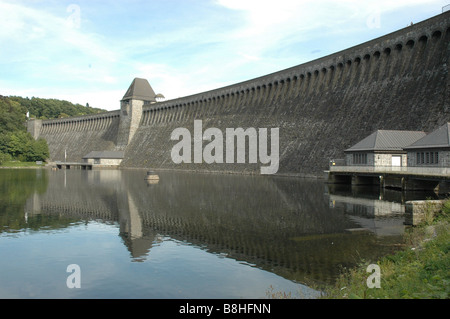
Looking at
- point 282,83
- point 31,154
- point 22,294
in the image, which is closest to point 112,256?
point 22,294

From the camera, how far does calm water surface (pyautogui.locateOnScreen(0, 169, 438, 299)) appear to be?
10.2 meters

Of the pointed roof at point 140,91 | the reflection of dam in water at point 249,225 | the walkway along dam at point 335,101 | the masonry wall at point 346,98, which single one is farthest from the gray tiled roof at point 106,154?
the reflection of dam in water at point 249,225

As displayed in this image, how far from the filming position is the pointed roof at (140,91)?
331 ft

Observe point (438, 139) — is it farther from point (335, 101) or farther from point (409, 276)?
point (409, 276)

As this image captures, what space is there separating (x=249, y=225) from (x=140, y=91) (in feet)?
293

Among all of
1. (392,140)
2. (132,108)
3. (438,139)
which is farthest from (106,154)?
(438,139)

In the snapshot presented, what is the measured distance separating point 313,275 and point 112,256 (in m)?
6.41

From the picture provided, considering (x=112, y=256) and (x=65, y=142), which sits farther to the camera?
(x=65, y=142)

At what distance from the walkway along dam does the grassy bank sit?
28874 millimetres

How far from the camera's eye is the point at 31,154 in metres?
104

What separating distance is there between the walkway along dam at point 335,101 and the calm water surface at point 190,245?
61.0 feet

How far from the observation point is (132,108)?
10000 centimetres

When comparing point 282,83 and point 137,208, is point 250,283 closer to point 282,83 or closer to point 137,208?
point 137,208
